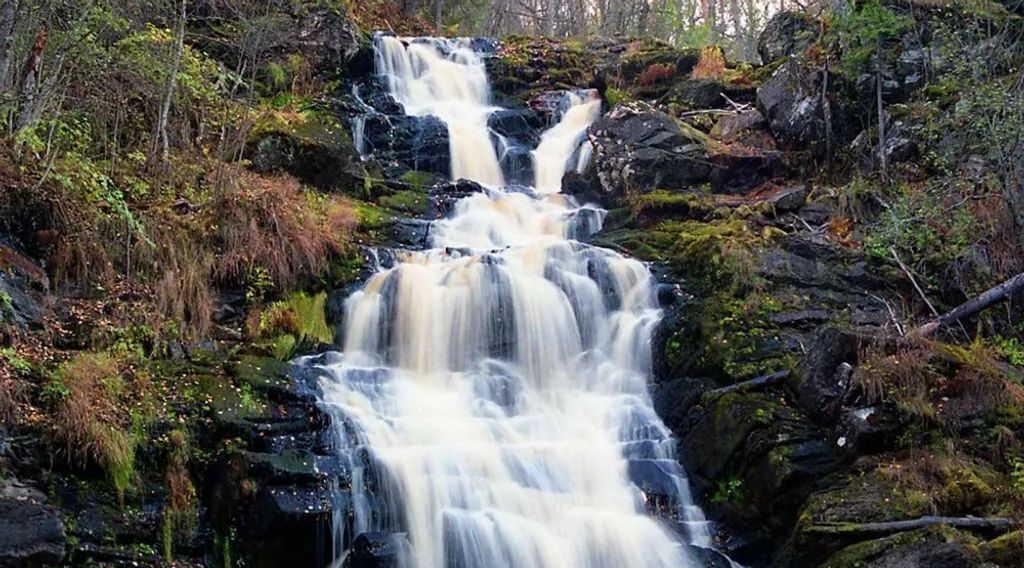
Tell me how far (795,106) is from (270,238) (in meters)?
9.78

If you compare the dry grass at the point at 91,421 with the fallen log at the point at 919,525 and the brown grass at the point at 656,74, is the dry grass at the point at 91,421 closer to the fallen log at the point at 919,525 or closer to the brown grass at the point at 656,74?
the fallen log at the point at 919,525

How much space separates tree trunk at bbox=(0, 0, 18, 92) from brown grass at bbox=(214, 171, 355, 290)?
272 cm

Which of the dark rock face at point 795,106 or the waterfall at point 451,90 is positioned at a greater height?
the waterfall at point 451,90

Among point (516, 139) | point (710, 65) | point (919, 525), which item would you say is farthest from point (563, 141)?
point (919, 525)

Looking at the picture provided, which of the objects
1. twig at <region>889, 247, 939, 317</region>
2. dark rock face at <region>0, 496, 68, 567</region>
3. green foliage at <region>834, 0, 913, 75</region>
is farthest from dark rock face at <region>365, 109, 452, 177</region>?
dark rock face at <region>0, 496, 68, 567</region>

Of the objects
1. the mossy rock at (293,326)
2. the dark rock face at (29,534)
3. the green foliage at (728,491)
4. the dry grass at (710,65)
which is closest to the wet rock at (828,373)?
the green foliage at (728,491)

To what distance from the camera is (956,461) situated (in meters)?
7.00

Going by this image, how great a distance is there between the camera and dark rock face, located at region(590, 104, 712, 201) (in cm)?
1402

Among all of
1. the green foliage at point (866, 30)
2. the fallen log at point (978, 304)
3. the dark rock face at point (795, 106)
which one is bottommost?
the fallen log at point (978, 304)

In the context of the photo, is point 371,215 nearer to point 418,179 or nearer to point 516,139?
point 418,179

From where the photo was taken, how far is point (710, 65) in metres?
18.3

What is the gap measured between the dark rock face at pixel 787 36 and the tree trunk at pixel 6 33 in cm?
1381

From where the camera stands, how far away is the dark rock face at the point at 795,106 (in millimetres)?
13930

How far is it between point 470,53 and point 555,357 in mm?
12397
